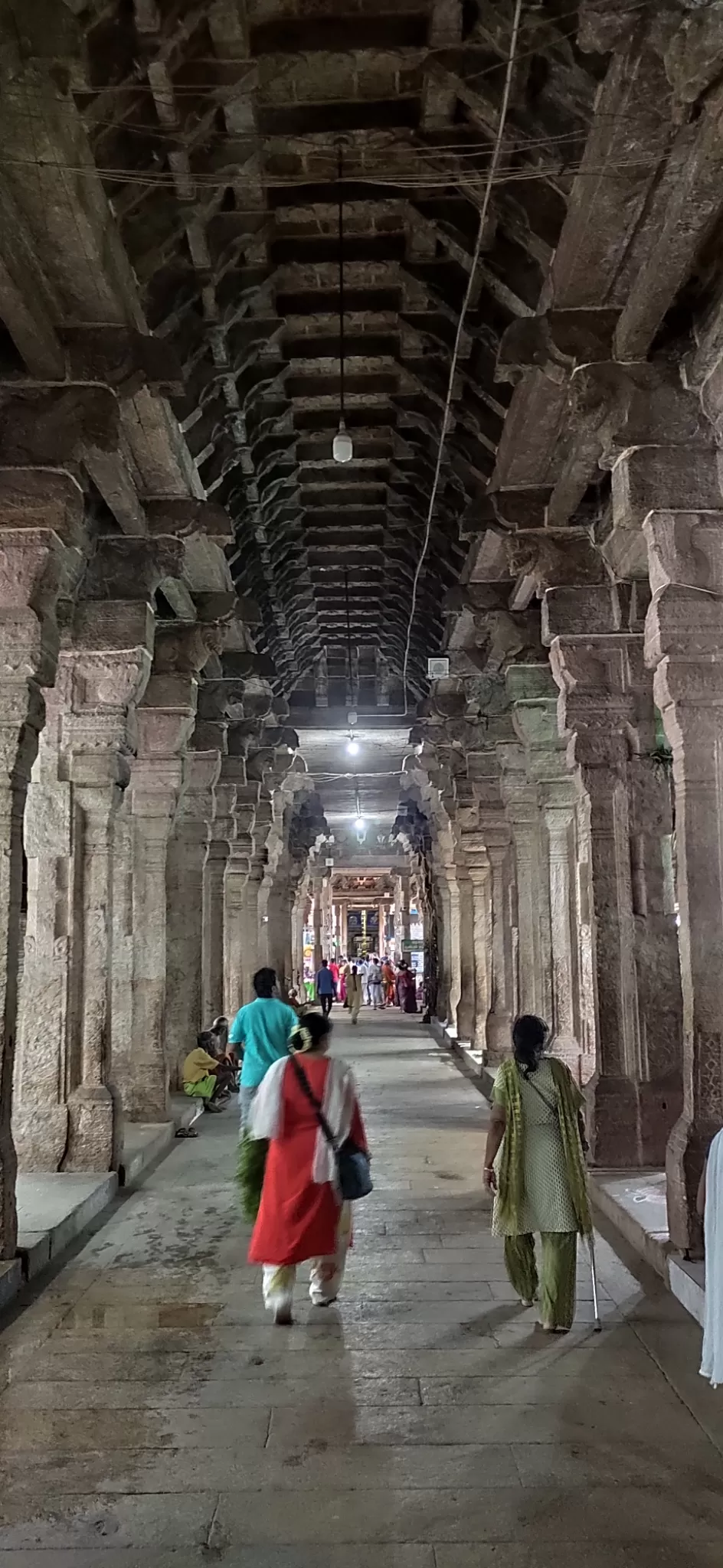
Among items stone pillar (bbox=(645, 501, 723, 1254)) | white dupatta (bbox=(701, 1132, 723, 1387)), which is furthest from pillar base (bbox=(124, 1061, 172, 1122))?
white dupatta (bbox=(701, 1132, 723, 1387))

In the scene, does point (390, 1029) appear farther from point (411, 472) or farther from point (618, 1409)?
point (618, 1409)

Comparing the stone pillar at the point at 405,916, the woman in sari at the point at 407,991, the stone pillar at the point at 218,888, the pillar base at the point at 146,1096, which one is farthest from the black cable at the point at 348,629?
the stone pillar at the point at 405,916

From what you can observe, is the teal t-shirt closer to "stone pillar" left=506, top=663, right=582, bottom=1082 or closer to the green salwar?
the green salwar

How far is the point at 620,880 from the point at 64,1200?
3.95m

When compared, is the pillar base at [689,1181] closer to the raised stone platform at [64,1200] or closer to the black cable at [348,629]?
the raised stone platform at [64,1200]

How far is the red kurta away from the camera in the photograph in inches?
181

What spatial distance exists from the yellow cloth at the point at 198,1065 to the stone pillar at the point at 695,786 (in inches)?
245

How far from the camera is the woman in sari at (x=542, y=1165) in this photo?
4473 mm

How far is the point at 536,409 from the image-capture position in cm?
556

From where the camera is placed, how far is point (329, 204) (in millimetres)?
5484

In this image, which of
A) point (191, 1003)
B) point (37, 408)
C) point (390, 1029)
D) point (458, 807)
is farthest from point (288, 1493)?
point (390, 1029)

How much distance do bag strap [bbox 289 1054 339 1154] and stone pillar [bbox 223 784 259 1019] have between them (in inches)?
322

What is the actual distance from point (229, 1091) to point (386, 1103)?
175 centimetres

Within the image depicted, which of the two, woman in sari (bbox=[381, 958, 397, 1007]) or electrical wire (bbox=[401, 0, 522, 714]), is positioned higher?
electrical wire (bbox=[401, 0, 522, 714])
